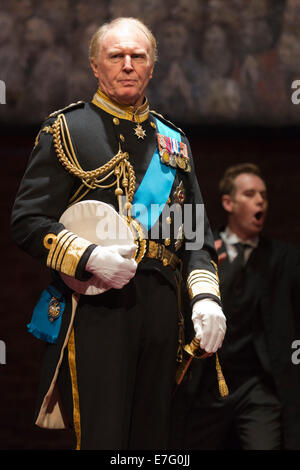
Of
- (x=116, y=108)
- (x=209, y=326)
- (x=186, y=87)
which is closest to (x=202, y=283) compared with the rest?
(x=209, y=326)

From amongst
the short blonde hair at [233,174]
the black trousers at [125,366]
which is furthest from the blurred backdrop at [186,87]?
the black trousers at [125,366]

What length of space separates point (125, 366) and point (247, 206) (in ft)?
6.74

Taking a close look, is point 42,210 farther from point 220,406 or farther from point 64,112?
point 220,406

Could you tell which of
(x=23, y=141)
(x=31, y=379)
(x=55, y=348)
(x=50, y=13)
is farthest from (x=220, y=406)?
(x=50, y=13)

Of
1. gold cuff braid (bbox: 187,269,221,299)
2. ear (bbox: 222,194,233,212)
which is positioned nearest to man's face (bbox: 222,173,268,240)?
ear (bbox: 222,194,233,212)

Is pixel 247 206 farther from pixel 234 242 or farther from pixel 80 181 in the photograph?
pixel 80 181

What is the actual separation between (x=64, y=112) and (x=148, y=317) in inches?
22.7

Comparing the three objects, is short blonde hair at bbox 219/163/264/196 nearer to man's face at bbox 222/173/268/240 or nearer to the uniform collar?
man's face at bbox 222/173/268/240

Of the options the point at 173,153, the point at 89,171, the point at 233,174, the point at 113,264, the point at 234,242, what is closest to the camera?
the point at 113,264

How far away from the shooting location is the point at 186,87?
13.1ft

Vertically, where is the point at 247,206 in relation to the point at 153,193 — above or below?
above

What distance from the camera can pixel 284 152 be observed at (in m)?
4.03

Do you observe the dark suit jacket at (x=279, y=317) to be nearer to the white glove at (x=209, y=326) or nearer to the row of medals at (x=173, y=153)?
the row of medals at (x=173, y=153)
